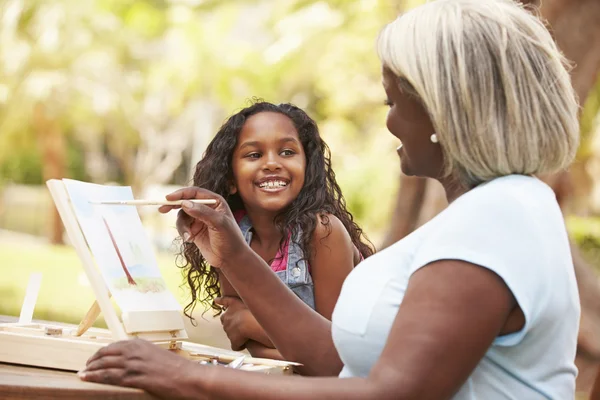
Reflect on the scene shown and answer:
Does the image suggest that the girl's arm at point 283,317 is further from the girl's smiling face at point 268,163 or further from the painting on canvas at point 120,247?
the girl's smiling face at point 268,163

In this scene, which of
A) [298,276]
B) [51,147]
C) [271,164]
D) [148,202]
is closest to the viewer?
[148,202]

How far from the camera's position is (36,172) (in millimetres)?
30047

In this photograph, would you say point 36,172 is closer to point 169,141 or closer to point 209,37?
point 169,141

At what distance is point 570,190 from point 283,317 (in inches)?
244

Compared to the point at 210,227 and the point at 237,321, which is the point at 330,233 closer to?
the point at 237,321

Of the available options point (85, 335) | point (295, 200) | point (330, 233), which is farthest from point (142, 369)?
point (295, 200)

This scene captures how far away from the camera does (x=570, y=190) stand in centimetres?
790

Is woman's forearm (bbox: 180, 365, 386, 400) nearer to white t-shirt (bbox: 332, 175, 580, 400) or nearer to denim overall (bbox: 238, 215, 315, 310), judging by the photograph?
white t-shirt (bbox: 332, 175, 580, 400)

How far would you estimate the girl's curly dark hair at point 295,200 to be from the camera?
2.83 metres

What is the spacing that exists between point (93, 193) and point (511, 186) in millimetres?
979

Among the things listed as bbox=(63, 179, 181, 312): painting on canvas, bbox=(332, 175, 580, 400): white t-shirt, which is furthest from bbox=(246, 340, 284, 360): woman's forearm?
bbox=(332, 175, 580, 400): white t-shirt

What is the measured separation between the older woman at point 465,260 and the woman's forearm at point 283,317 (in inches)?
15.4

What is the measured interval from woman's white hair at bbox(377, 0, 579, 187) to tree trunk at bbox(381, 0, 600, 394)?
4567mm

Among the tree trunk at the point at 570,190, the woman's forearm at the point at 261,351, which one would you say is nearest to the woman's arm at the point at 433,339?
the woman's forearm at the point at 261,351
